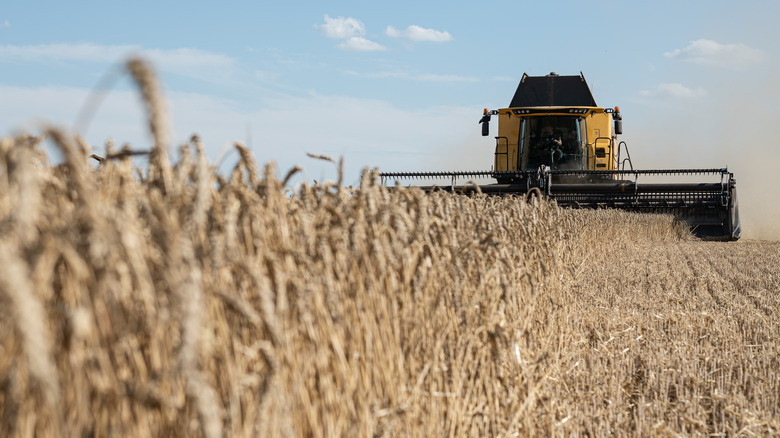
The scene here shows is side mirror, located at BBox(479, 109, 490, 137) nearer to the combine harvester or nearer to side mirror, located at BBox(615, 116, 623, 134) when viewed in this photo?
the combine harvester

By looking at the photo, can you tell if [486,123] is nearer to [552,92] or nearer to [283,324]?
[552,92]

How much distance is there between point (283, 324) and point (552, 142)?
549 inches

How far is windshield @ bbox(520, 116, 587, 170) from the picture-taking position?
1509 cm

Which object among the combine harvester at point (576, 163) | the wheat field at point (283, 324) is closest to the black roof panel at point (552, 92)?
the combine harvester at point (576, 163)

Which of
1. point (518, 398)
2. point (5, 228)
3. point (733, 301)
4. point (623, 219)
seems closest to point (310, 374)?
point (5, 228)

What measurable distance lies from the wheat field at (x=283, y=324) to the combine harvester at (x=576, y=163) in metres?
9.49

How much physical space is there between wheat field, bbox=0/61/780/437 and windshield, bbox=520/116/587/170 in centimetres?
1000

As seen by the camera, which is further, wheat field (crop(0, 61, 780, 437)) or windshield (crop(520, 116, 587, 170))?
windshield (crop(520, 116, 587, 170))

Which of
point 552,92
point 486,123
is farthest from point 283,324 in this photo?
point 552,92

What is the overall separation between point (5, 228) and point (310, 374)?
1.05 meters

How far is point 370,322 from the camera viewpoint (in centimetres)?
241

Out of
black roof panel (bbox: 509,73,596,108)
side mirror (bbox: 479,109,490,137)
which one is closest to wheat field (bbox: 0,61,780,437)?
side mirror (bbox: 479,109,490,137)

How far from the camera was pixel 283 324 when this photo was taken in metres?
1.91

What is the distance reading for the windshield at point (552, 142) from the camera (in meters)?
15.1
